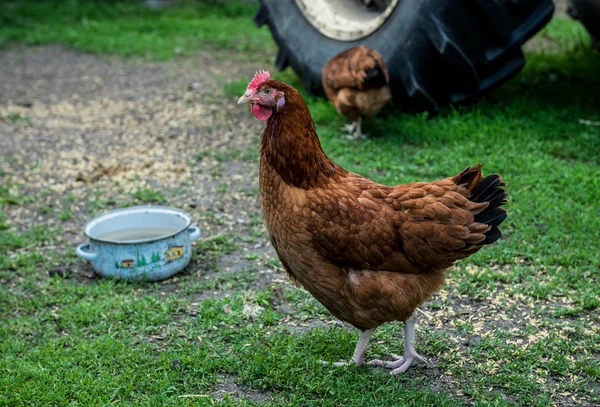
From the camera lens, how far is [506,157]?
5812mm

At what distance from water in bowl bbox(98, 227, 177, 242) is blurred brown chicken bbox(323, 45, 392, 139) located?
7.23 feet

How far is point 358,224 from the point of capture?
3328 mm

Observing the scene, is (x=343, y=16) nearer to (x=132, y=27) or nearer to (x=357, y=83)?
(x=357, y=83)

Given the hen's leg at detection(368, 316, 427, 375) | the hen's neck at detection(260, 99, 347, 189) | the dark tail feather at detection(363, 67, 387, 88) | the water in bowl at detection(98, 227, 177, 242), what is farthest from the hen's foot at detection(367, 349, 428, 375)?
the dark tail feather at detection(363, 67, 387, 88)

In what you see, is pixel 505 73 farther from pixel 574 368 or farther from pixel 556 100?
pixel 574 368

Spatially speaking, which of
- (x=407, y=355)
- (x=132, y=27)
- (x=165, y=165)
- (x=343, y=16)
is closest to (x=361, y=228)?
(x=407, y=355)

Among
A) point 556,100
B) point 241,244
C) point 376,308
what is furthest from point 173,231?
point 556,100

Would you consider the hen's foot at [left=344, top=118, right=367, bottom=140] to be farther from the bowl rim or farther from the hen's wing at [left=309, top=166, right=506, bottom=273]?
the hen's wing at [left=309, top=166, right=506, bottom=273]

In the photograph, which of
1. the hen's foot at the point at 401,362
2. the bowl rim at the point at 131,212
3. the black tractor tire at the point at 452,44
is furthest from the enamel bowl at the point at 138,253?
the black tractor tire at the point at 452,44

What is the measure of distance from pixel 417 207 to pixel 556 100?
Result: 13.3 ft

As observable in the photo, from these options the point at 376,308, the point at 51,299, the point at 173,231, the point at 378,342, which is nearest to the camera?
the point at 376,308

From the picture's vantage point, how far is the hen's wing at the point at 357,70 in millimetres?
5996

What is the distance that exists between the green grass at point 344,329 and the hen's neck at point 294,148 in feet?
3.04

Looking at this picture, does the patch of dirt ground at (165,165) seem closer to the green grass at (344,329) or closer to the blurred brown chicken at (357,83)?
the green grass at (344,329)
